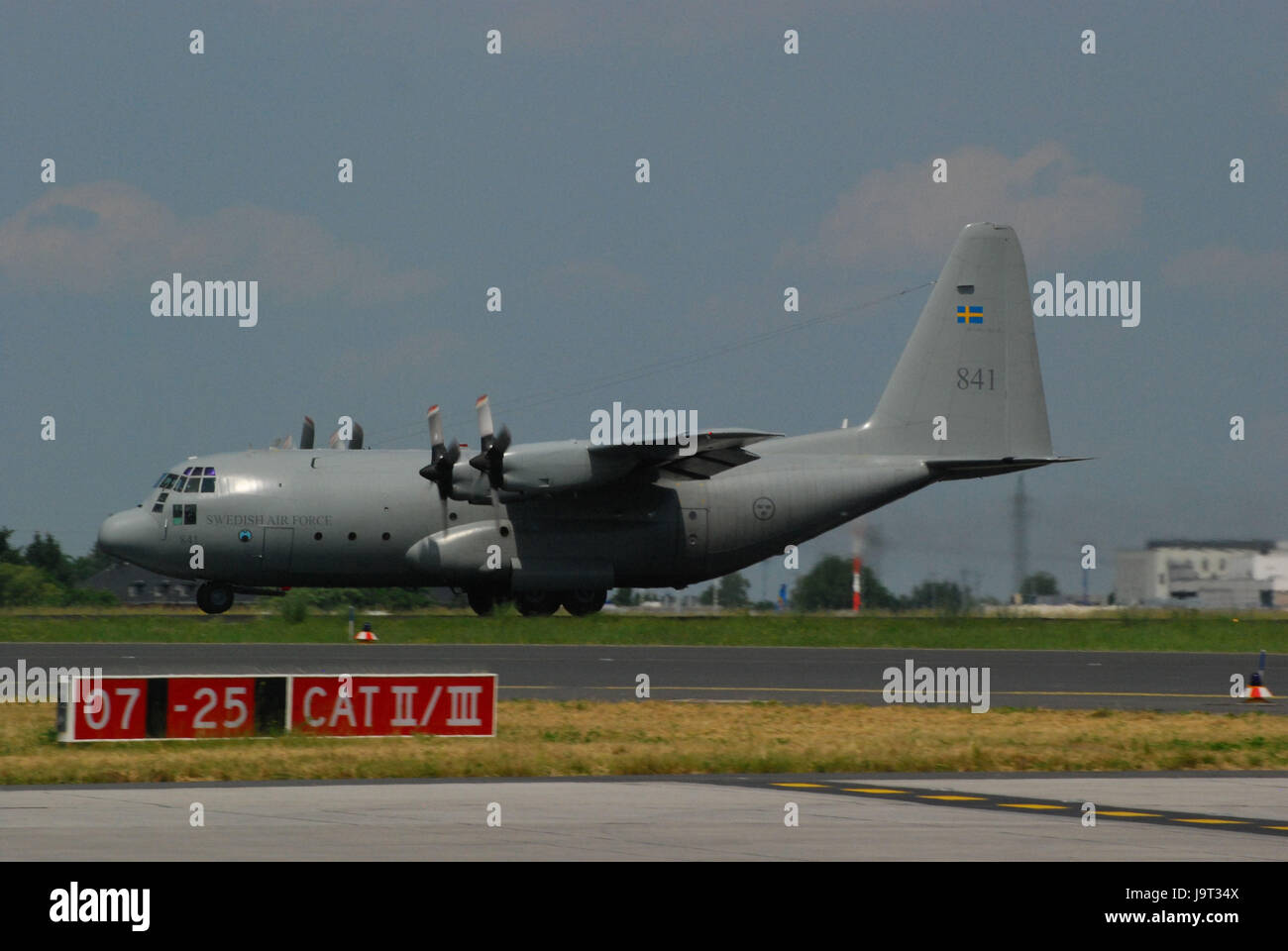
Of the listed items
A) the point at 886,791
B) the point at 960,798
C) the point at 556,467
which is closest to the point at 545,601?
the point at 556,467

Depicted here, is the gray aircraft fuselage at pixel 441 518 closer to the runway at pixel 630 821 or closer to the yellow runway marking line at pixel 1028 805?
the runway at pixel 630 821

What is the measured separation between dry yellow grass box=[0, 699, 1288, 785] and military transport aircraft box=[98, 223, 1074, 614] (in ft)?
65.1

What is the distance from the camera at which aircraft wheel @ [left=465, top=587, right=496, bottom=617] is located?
5103 cm

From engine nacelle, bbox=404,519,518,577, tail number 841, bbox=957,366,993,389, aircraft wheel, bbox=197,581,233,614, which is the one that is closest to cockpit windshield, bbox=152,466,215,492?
aircraft wheel, bbox=197,581,233,614

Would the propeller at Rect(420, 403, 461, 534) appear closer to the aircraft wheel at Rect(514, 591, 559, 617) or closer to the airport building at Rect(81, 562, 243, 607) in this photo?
the aircraft wheel at Rect(514, 591, 559, 617)

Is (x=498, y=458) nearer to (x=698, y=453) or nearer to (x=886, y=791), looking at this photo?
(x=698, y=453)

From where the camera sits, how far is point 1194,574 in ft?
202

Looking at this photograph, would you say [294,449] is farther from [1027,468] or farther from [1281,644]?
[1281,644]

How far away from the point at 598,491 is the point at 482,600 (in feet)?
17.1
